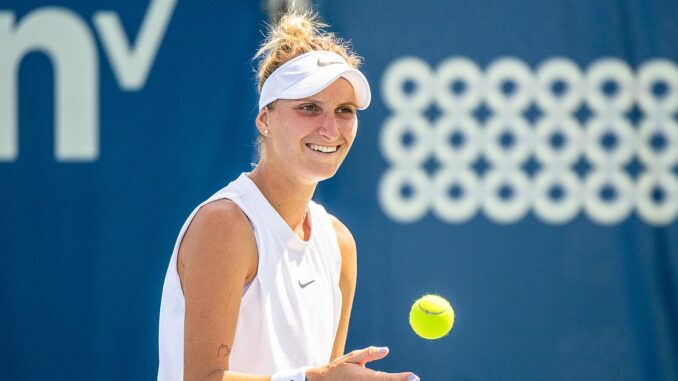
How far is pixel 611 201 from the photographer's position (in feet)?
12.9

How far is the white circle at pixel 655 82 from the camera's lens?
3939mm

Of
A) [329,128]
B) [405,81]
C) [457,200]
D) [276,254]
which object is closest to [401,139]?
[405,81]

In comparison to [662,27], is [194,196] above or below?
below

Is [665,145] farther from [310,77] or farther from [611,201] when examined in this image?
[310,77]

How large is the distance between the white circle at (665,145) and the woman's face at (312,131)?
1.98 meters

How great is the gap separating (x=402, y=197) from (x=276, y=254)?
166 centimetres

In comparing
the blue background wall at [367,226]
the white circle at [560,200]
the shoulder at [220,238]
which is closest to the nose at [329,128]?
the shoulder at [220,238]

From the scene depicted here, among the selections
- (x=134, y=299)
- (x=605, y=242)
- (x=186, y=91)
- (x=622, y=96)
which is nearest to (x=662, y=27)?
(x=622, y=96)

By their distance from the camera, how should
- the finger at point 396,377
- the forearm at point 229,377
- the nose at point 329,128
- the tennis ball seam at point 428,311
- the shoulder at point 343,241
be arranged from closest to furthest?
the finger at point 396,377 < the forearm at point 229,377 < the nose at point 329,128 < the tennis ball seam at point 428,311 < the shoulder at point 343,241

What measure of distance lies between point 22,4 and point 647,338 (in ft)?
9.54

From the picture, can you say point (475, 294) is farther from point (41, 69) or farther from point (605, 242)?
point (41, 69)

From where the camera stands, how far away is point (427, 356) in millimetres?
3865

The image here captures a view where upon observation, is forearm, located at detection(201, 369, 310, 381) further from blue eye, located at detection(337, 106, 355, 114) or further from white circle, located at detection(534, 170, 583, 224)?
white circle, located at detection(534, 170, 583, 224)

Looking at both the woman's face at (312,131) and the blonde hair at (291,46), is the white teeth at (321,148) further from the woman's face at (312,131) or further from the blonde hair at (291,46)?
the blonde hair at (291,46)
